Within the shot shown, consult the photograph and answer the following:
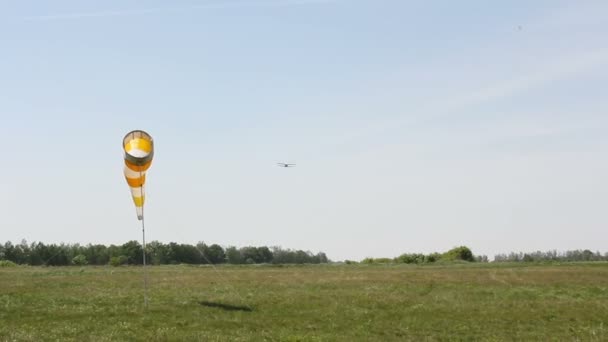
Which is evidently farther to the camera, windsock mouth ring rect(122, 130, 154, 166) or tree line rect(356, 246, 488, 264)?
tree line rect(356, 246, 488, 264)

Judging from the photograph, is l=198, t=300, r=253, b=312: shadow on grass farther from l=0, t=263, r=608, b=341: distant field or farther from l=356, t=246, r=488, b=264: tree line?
l=356, t=246, r=488, b=264: tree line

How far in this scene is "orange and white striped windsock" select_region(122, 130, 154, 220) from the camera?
1394 inches

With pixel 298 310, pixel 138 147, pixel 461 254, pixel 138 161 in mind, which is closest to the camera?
pixel 298 310

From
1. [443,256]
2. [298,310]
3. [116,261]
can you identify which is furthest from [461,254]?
[298,310]

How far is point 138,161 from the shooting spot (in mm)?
35375

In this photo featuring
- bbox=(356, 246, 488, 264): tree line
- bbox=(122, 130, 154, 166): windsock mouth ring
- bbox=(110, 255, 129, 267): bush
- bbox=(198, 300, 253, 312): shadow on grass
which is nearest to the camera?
bbox=(198, 300, 253, 312): shadow on grass

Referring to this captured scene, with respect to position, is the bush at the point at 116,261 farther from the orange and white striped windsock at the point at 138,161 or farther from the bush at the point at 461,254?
the orange and white striped windsock at the point at 138,161

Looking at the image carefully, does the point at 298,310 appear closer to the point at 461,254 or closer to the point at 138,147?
the point at 138,147

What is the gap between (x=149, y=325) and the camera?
92.2 ft

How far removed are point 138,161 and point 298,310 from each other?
12.2 metres

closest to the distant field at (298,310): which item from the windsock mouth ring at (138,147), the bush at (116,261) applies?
the windsock mouth ring at (138,147)

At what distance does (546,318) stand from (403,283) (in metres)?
18.3

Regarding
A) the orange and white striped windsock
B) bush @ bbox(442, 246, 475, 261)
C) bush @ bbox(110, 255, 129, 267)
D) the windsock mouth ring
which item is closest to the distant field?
the orange and white striped windsock

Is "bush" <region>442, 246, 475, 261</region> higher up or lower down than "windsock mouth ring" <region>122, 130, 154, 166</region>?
lower down
